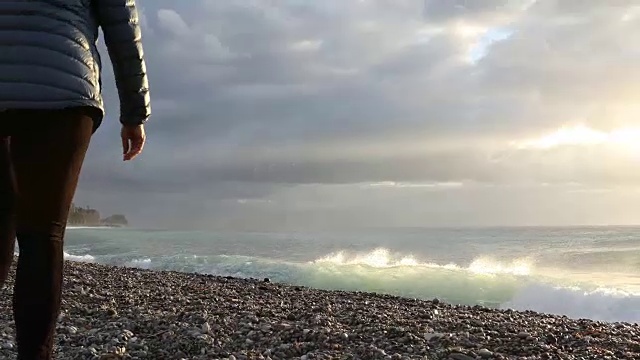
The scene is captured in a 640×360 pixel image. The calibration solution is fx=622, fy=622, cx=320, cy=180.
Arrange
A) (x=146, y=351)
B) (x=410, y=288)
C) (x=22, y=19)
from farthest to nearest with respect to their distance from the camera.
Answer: (x=410, y=288), (x=146, y=351), (x=22, y=19)

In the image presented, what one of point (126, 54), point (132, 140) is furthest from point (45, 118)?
point (132, 140)

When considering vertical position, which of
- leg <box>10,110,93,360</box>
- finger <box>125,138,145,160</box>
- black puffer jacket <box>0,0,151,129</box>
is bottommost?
leg <box>10,110,93,360</box>

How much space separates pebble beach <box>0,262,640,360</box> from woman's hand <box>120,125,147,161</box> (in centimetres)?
221

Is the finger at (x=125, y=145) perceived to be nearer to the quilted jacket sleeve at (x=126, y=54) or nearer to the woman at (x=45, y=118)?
the quilted jacket sleeve at (x=126, y=54)

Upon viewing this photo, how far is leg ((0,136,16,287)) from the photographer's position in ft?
6.94

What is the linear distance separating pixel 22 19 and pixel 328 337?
138 inches

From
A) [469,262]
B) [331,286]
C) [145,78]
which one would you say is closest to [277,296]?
[145,78]

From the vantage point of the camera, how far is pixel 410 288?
16734 mm

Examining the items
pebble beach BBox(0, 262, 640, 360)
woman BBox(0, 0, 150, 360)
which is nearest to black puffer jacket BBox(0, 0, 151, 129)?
woman BBox(0, 0, 150, 360)

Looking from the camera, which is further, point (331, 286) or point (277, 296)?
point (331, 286)

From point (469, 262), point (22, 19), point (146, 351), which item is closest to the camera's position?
point (22, 19)

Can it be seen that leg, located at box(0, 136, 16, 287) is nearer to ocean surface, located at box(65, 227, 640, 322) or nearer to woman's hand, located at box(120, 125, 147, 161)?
woman's hand, located at box(120, 125, 147, 161)

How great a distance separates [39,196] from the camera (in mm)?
1991

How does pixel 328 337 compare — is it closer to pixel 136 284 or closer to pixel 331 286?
pixel 136 284
